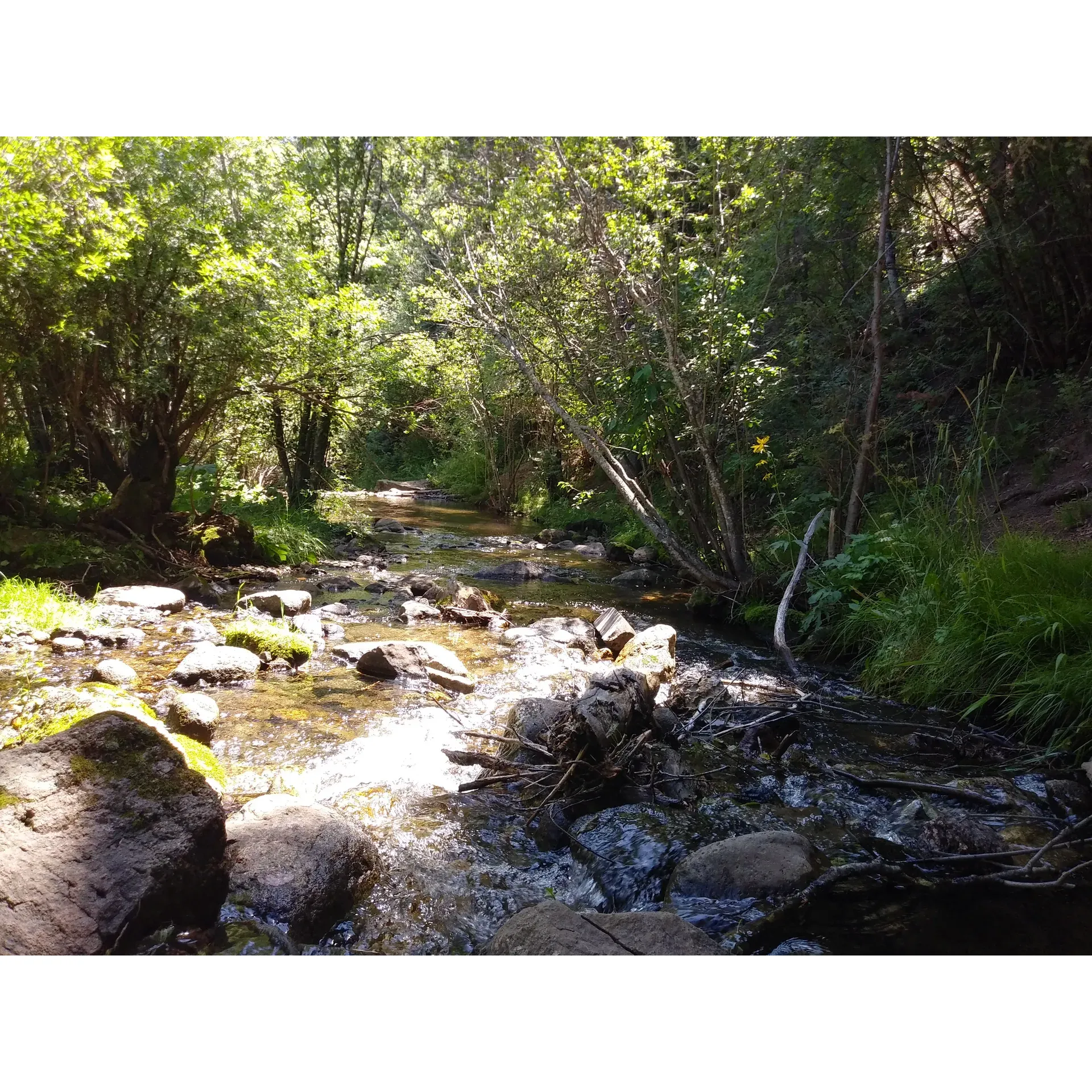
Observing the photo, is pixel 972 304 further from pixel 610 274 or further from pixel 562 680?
pixel 562 680

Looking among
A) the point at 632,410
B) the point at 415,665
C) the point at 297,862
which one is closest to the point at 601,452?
the point at 632,410

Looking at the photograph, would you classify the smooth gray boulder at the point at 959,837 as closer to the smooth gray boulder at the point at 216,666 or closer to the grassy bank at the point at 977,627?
the grassy bank at the point at 977,627

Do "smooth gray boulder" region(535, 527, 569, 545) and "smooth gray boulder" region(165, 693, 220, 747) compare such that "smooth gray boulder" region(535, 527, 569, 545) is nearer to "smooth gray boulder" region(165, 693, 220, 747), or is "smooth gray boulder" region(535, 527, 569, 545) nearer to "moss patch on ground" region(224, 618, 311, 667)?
"moss patch on ground" region(224, 618, 311, 667)

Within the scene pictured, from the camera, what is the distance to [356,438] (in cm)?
1212

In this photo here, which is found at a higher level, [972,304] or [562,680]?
[972,304]

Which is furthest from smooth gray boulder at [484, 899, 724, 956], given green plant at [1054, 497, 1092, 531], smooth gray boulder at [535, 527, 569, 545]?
smooth gray boulder at [535, 527, 569, 545]

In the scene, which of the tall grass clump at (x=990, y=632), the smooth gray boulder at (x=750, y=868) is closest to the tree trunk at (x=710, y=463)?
the tall grass clump at (x=990, y=632)

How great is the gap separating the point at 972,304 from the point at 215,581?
8.20 metres

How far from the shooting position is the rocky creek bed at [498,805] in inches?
75.4

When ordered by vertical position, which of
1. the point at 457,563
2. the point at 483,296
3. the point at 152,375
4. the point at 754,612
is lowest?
the point at 457,563


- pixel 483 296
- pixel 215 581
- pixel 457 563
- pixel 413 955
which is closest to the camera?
pixel 413 955

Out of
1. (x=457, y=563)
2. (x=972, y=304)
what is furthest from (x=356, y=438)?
(x=972, y=304)

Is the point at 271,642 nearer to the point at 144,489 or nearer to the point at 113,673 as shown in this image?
the point at 113,673

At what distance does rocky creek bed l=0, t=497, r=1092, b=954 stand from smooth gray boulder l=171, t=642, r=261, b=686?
22mm
